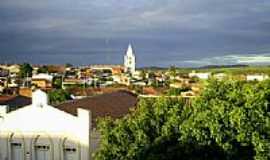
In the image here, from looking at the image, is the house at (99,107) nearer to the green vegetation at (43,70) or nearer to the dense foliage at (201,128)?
the dense foliage at (201,128)

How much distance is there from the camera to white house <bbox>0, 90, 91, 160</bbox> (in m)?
40.6

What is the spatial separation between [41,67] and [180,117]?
167341 mm

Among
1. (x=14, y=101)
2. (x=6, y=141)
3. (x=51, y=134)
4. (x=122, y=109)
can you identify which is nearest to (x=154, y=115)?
(x=51, y=134)

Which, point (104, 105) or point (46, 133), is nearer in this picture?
point (46, 133)

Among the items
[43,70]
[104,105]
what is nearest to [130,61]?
[43,70]

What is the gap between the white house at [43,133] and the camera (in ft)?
133

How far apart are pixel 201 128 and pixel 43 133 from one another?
17534 millimetres

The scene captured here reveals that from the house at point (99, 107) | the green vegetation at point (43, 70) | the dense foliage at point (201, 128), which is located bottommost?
the green vegetation at point (43, 70)

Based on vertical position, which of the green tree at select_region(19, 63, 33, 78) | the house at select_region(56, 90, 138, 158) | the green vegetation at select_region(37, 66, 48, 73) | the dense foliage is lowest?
the green vegetation at select_region(37, 66, 48, 73)

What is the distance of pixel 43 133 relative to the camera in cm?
4178

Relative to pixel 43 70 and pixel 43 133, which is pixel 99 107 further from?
pixel 43 70

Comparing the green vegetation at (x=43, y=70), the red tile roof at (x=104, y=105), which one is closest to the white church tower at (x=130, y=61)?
the green vegetation at (x=43, y=70)

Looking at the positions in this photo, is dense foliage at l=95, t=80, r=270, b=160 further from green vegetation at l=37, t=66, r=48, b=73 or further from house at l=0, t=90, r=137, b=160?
green vegetation at l=37, t=66, r=48, b=73

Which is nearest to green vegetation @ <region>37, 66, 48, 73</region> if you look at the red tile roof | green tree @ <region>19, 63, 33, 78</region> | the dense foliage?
green tree @ <region>19, 63, 33, 78</region>
